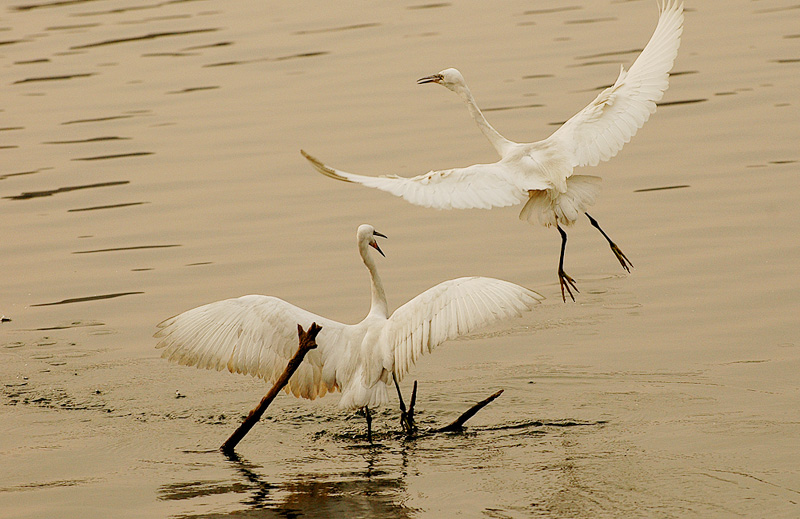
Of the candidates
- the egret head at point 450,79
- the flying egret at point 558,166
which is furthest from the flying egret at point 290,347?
the egret head at point 450,79

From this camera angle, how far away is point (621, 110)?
9648 mm

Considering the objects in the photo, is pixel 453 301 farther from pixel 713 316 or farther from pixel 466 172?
pixel 713 316

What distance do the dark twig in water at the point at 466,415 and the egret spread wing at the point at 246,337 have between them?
92cm

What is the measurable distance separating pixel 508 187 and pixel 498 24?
45.5 feet

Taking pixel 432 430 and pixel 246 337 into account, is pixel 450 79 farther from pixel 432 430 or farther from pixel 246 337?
pixel 432 430

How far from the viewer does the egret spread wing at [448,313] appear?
26.6 feet

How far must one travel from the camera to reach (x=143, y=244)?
1334 centimetres

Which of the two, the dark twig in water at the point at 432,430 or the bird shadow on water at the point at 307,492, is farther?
the dark twig in water at the point at 432,430

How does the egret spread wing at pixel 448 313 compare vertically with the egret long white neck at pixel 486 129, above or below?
below

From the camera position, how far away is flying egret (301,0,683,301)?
8672 mm

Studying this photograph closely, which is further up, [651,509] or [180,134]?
[180,134]

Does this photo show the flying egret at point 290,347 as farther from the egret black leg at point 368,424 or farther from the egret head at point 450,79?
the egret head at point 450,79

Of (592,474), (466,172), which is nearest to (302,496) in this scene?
(592,474)

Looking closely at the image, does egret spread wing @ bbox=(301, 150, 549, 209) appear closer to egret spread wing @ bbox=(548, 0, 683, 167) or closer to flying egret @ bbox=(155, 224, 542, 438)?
egret spread wing @ bbox=(548, 0, 683, 167)
